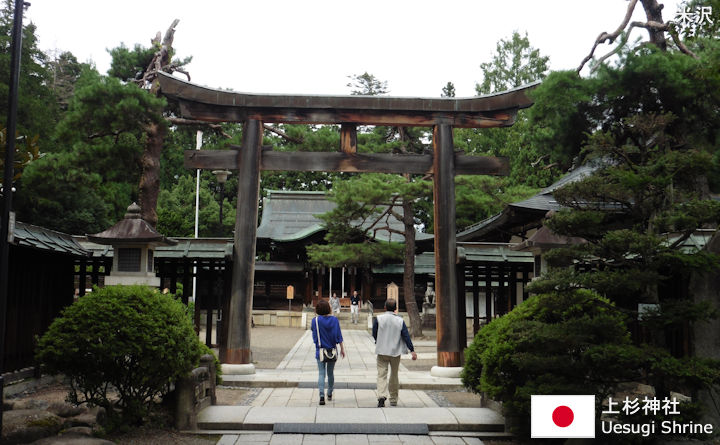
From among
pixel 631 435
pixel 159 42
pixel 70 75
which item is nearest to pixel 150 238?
pixel 631 435

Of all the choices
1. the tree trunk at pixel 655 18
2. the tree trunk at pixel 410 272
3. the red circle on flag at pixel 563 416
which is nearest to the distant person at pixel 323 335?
the red circle on flag at pixel 563 416

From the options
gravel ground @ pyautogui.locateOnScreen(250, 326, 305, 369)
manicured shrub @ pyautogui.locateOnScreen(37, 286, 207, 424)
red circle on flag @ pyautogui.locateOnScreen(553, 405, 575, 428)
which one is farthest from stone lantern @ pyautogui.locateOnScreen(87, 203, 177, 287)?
red circle on flag @ pyautogui.locateOnScreen(553, 405, 575, 428)

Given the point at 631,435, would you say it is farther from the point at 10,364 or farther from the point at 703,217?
the point at 10,364

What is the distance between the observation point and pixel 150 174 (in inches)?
792

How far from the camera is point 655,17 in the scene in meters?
11.6

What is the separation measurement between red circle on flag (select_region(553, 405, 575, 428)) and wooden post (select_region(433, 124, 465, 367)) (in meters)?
6.09

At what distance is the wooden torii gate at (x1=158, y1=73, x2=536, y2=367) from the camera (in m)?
13.1

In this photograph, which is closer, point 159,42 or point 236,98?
point 236,98

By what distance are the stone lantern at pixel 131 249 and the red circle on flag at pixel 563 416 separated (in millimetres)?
7099

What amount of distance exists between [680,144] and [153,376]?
8.34 meters

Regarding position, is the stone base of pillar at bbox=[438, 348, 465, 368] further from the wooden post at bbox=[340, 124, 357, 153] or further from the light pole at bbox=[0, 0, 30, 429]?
the light pole at bbox=[0, 0, 30, 429]

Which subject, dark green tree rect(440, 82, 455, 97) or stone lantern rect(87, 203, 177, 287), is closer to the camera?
stone lantern rect(87, 203, 177, 287)

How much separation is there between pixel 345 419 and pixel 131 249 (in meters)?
5.29

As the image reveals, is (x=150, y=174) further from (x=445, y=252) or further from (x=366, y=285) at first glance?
(x=366, y=285)
